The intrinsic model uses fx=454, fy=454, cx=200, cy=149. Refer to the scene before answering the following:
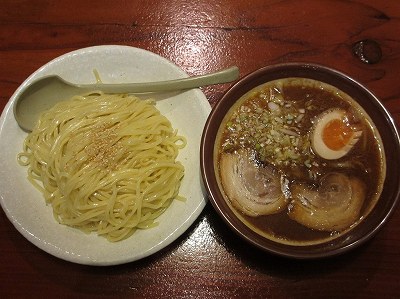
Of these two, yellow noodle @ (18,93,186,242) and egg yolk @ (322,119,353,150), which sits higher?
egg yolk @ (322,119,353,150)

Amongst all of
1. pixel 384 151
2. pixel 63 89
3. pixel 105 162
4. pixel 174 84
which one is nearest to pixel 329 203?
pixel 384 151

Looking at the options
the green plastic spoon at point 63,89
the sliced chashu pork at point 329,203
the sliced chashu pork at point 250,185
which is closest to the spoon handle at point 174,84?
the green plastic spoon at point 63,89

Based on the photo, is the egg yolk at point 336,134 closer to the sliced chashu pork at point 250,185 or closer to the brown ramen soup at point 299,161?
the brown ramen soup at point 299,161

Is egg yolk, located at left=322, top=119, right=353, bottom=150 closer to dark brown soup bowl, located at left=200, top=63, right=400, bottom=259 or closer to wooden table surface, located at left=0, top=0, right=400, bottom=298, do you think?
dark brown soup bowl, located at left=200, top=63, right=400, bottom=259

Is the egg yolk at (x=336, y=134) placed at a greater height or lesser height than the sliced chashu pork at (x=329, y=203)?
greater

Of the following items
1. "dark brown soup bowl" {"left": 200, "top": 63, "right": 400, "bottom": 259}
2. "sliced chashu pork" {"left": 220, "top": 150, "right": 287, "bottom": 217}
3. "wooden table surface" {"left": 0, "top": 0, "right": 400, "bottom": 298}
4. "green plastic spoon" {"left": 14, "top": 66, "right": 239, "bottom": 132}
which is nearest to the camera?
"dark brown soup bowl" {"left": 200, "top": 63, "right": 400, "bottom": 259}

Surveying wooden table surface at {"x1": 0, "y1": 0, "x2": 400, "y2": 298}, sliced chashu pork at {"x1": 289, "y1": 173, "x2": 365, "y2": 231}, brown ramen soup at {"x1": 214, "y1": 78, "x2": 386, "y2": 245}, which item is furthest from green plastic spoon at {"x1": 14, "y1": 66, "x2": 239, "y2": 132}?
Answer: sliced chashu pork at {"x1": 289, "y1": 173, "x2": 365, "y2": 231}
